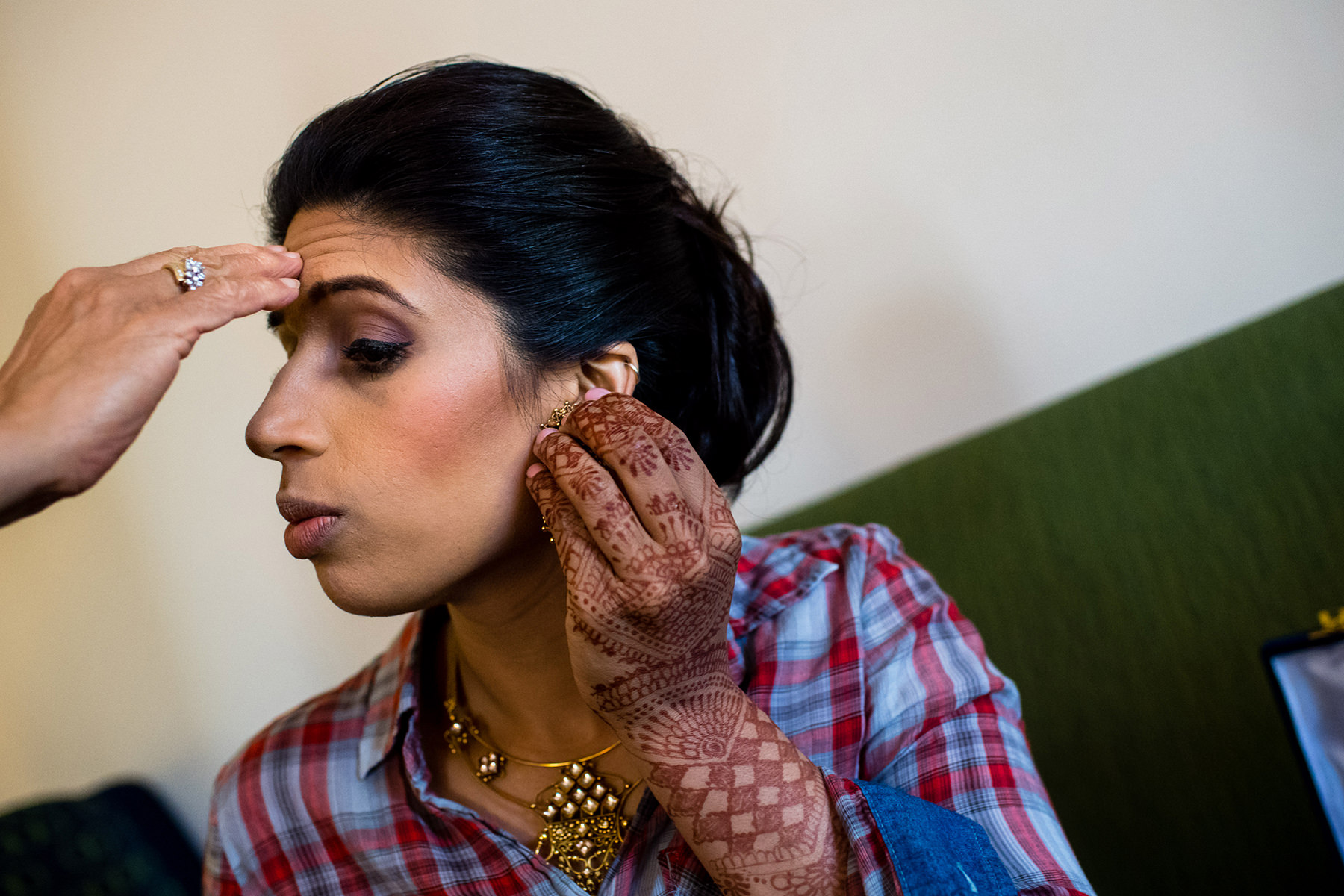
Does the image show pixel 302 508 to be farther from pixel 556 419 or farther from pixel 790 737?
pixel 790 737

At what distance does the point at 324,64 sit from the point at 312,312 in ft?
3.19

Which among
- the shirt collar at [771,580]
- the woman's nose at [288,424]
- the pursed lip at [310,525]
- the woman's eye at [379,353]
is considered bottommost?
the shirt collar at [771,580]

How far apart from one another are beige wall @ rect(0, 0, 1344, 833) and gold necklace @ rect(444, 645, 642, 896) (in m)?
0.79

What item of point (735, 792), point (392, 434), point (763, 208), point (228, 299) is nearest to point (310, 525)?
point (392, 434)

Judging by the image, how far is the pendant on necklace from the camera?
1018 mm

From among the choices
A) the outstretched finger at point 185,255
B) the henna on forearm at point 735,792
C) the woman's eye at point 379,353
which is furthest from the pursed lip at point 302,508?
the henna on forearm at point 735,792

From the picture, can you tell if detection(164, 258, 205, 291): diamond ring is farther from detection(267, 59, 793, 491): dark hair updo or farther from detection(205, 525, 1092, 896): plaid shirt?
detection(205, 525, 1092, 896): plaid shirt

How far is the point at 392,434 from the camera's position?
3.05 feet

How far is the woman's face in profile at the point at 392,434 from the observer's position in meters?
0.93

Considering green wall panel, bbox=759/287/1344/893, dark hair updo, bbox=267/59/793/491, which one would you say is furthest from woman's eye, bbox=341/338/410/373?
green wall panel, bbox=759/287/1344/893

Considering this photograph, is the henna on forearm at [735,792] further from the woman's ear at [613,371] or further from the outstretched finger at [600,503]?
the woman's ear at [613,371]

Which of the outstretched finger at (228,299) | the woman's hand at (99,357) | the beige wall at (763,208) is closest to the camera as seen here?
the woman's hand at (99,357)

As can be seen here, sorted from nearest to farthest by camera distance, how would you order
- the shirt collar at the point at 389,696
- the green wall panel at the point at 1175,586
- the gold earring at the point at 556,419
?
the gold earring at the point at 556,419, the shirt collar at the point at 389,696, the green wall panel at the point at 1175,586

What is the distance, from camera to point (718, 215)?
130 cm
